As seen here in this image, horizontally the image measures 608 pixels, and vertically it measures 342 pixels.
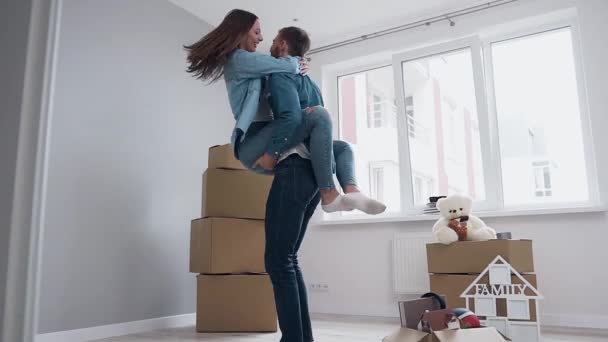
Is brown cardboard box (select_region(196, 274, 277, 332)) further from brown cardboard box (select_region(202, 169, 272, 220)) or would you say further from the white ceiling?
the white ceiling

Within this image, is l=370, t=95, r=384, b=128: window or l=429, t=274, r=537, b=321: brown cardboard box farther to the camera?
l=370, t=95, r=384, b=128: window

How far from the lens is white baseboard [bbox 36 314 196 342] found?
2277 millimetres

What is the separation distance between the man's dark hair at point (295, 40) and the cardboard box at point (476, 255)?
1.45m

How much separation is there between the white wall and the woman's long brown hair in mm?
2275

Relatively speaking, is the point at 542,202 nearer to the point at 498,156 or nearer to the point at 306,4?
the point at 498,156

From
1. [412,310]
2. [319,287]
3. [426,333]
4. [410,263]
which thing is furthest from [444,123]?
[426,333]

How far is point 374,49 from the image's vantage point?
3.71 metres

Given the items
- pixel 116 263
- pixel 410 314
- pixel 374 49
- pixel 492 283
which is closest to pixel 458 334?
pixel 410 314

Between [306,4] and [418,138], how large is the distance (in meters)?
1.28

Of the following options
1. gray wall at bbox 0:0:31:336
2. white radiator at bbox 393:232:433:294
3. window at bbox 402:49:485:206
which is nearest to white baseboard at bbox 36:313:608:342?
white radiator at bbox 393:232:433:294

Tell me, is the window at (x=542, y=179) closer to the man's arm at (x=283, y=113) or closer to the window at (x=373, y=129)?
the window at (x=373, y=129)

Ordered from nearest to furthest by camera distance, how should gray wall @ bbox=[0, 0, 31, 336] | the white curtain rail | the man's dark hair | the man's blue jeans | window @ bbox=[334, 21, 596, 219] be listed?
gray wall @ bbox=[0, 0, 31, 336] < the man's blue jeans < the man's dark hair < window @ bbox=[334, 21, 596, 219] < the white curtain rail

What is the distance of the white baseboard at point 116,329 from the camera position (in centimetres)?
228

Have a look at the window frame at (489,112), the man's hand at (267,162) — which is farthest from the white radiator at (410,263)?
the man's hand at (267,162)
